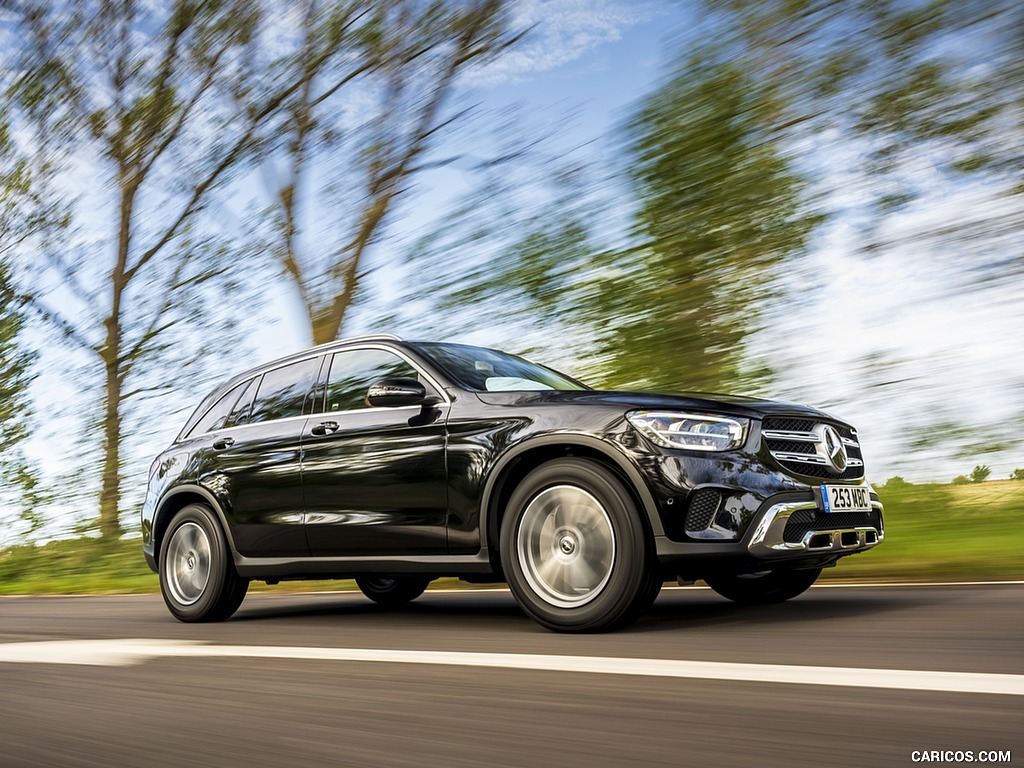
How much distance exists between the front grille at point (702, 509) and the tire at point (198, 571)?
3.70 meters

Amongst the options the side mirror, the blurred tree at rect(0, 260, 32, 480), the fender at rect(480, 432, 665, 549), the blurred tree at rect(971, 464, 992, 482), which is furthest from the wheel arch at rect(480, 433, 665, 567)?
the blurred tree at rect(0, 260, 32, 480)

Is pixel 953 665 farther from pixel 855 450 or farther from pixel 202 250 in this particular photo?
pixel 202 250

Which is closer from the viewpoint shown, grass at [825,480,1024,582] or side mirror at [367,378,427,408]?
side mirror at [367,378,427,408]


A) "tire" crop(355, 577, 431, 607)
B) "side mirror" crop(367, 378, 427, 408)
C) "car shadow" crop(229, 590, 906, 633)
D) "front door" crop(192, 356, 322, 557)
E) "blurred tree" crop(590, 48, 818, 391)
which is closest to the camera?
"car shadow" crop(229, 590, 906, 633)

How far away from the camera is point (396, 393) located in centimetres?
595

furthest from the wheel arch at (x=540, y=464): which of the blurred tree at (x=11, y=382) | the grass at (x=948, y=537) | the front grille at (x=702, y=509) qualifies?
the blurred tree at (x=11, y=382)

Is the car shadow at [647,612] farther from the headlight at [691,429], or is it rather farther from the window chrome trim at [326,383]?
the window chrome trim at [326,383]

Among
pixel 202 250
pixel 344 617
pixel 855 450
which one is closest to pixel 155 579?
pixel 202 250

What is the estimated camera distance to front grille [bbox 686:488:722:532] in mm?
4973

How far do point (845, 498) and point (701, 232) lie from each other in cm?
558

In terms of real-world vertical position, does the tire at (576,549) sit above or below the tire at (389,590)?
above

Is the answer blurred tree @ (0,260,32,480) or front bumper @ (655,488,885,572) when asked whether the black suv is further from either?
blurred tree @ (0,260,32,480)

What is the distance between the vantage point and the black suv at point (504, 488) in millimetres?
5035

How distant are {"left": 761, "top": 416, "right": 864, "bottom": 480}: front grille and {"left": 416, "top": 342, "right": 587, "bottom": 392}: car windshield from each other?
1498 mm
